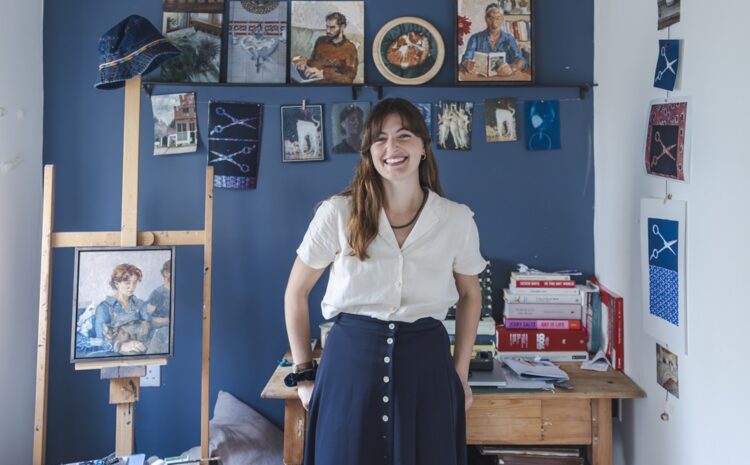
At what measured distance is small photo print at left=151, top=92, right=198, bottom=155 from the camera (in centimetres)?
208

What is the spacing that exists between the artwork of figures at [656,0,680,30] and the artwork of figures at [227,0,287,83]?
4.57 feet

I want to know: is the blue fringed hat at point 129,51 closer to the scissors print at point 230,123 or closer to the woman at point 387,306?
the scissors print at point 230,123

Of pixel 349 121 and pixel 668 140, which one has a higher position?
pixel 349 121

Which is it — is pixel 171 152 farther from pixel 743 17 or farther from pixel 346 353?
pixel 743 17

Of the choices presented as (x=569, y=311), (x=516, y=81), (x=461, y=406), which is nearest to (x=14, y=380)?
(x=461, y=406)

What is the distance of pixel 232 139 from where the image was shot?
2.08 m

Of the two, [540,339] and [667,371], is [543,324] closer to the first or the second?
[540,339]

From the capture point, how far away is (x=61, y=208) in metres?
2.09

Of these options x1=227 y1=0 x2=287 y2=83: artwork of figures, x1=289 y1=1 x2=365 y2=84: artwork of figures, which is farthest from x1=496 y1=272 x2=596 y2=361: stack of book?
x1=227 y1=0 x2=287 y2=83: artwork of figures

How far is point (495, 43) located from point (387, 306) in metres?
1.37

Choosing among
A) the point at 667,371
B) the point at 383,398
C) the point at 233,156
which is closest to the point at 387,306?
the point at 383,398

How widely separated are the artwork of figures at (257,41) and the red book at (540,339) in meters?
1.42

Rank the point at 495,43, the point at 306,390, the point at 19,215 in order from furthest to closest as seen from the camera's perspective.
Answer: the point at 495,43, the point at 19,215, the point at 306,390

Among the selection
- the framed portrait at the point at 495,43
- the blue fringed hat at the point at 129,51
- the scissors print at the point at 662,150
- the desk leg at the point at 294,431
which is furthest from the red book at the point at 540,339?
the blue fringed hat at the point at 129,51
